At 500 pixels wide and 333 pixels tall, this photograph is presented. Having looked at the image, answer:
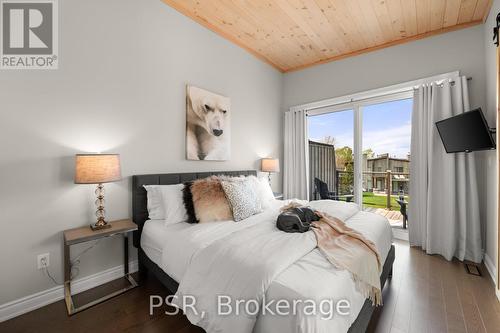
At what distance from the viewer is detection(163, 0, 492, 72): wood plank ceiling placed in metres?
2.59

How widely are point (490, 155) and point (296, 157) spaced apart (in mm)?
2590

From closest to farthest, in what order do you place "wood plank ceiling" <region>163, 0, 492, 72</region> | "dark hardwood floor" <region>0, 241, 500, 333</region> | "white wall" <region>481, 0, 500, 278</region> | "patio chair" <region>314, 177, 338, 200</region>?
1. "dark hardwood floor" <region>0, 241, 500, 333</region>
2. "white wall" <region>481, 0, 500, 278</region>
3. "wood plank ceiling" <region>163, 0, 492, 72</region>
4. "patio chair" <region>314, 177, 338, 200</region>

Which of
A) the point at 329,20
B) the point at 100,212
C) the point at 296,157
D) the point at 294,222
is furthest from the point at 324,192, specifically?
the point at 100,212

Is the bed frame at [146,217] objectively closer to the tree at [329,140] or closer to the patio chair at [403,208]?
the patio chair at [403,208]

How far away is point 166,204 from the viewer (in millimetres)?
2201

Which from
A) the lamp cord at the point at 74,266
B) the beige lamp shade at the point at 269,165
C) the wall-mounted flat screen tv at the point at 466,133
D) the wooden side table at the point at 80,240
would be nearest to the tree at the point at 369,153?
the wall-mounted flat screen tv at the point at 466,133

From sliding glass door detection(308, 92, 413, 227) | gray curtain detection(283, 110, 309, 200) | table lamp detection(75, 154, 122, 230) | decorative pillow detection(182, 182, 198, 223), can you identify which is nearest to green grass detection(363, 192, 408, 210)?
sliding glass door detection(308, 92, 413, 227)

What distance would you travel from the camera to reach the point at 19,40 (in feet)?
5.98

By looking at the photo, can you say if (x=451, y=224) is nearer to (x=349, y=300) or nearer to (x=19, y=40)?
(x=349, y=300)

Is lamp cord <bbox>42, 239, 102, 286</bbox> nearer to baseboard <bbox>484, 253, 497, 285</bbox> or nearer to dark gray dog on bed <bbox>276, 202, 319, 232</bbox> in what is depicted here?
dark gray dog on bed <bbox>276, 202, 319, 232</bbox>

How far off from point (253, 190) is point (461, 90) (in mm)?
2906

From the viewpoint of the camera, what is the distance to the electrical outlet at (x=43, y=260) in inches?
72.3

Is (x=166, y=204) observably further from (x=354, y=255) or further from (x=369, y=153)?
(x=369, y=153)

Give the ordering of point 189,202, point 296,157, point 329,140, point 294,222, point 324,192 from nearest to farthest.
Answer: point 294,222 < point 189,202 < point 324,192 < point 329,140 < point 296,157
